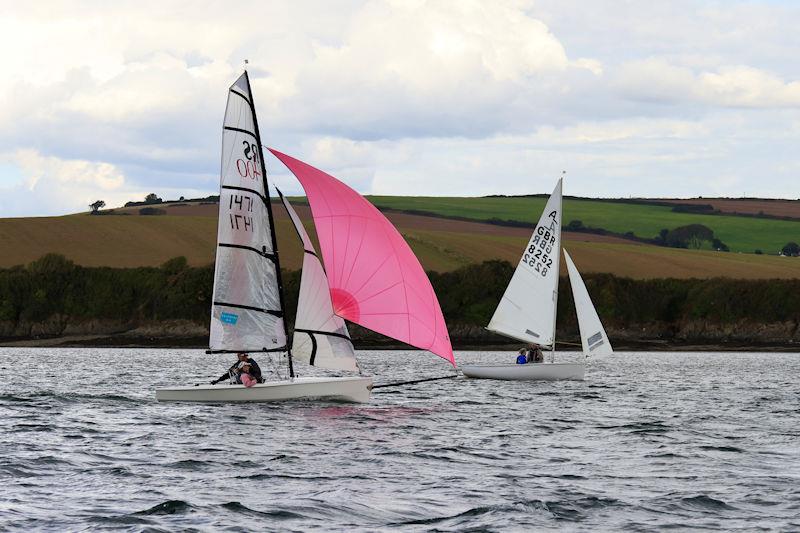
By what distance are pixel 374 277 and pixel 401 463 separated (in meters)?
8.75

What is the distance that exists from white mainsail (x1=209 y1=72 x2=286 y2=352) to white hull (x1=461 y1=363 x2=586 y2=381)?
18.8m

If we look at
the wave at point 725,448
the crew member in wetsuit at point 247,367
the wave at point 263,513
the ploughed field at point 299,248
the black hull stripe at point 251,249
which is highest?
the ploughed field at point 299,248

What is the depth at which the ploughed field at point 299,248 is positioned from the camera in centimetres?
11406

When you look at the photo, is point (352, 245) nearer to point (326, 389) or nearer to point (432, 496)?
point (326, 389)

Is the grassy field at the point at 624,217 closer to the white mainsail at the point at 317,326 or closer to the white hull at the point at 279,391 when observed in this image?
the white mainsail at the point at 317,326

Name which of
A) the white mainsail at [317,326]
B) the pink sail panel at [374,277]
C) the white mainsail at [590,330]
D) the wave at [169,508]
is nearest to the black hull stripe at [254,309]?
the white mainsail at [317,326]

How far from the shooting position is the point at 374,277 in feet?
108

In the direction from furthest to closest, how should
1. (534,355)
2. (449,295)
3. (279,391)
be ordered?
(449,295) < (534,355) < (279,391)

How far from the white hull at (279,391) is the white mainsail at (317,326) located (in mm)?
908

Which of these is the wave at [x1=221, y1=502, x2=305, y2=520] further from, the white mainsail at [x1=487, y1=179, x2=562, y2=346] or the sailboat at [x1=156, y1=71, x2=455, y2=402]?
the white mainsail at [x1=487, y1=179, x2=562, y2=346]

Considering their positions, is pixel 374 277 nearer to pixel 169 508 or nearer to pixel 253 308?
pixel 253 308

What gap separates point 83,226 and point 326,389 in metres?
94.1

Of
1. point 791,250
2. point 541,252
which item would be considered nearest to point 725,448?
point 541,252

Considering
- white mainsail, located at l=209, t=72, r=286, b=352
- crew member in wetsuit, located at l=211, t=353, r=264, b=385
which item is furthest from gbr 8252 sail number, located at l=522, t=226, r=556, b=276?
crew member in wetsuit, located at l=211, t=353, r=264, b=385
